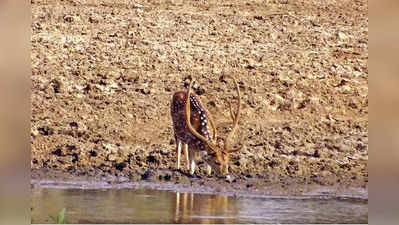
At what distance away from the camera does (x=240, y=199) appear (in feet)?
35.9

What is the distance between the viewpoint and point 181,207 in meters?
10.3

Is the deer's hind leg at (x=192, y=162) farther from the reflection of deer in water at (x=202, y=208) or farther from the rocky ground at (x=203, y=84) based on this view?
the reflection of deer in water at (x=202, y=208)

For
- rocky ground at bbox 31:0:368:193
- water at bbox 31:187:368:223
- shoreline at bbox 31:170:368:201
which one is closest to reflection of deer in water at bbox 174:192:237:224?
water at bbox 31:187:368:223

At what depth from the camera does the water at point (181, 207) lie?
31.7 ft

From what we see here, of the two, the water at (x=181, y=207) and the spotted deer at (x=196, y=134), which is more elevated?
the spotted deer at (x=196, y=134)

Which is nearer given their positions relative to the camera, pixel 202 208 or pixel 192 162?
pixel 202 208

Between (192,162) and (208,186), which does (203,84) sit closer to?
(192,162)

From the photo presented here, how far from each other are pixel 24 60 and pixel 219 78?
896 cm

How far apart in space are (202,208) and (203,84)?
134 inches

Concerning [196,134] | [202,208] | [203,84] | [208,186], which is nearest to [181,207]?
[202,208]

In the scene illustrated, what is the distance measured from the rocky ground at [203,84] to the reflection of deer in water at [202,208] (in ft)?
2.10

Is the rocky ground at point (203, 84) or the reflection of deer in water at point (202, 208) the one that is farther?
the rocky ground at point (203, 84)

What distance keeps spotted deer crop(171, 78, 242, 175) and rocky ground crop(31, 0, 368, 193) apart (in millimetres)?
203

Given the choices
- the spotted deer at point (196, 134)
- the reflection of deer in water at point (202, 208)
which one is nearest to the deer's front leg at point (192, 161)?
the spotted deer at point (196, 134)
